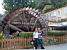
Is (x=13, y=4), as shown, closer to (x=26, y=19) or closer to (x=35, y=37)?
(x=26, y=19)

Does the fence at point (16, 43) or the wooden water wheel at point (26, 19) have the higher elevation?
the wooden water wheel at point (26, 19)

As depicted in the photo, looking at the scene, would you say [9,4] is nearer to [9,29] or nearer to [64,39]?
[9,29]

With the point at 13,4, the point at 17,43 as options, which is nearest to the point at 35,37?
the point at 17,43

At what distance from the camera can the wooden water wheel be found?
4.68 meters

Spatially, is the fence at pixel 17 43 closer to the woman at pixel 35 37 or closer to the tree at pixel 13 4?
the woman at pixel 35 37

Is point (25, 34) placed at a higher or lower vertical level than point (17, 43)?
higher

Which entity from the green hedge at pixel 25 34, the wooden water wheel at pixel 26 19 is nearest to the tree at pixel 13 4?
the wooden water wheel at pixel 26 19

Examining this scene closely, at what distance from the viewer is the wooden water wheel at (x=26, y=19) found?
15.4 ft

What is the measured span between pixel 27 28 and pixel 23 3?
1.56 feet

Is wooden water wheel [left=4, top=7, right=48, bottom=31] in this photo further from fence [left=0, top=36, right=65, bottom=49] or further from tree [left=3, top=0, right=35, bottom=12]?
fence [left=0, top=36, right=65, bottom=49]

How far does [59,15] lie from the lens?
15.5ft

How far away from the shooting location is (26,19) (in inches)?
186

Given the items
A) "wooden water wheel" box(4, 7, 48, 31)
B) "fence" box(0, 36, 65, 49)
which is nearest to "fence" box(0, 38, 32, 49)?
"fence" box(0, 36, 65, 49)

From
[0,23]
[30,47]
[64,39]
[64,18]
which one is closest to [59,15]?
[64,18]
